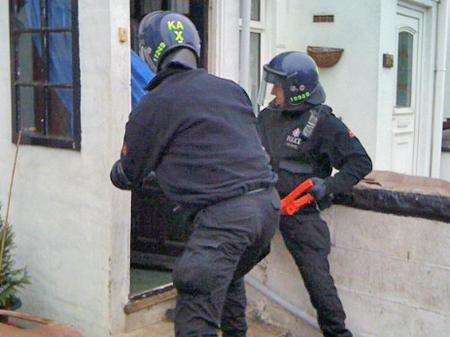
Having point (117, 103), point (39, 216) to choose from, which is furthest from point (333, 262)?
point (39, 216)

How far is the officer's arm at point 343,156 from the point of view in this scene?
3.92 m

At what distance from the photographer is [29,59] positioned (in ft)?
16.1

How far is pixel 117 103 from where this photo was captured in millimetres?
4320

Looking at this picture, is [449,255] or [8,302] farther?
[8,302]

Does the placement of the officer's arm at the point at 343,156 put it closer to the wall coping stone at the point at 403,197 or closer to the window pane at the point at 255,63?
the wall coping stone at the point at 403,197

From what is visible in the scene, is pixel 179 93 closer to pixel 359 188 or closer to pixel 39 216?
pixel 359 188

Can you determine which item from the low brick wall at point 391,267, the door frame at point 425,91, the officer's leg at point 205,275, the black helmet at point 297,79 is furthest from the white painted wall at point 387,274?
the door frame at point 425,91

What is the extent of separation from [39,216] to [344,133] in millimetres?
2266

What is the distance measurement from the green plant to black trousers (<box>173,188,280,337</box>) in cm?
194

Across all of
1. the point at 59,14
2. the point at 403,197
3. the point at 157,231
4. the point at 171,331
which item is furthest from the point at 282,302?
the point at 59,14

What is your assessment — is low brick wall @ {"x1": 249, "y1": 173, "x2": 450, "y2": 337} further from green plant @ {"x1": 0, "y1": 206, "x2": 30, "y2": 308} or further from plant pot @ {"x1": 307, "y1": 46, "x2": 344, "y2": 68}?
plant pot @ {"x1": 307, "y1": 46, "x2": 344, "y2": 68}

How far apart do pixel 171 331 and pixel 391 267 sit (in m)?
1.52

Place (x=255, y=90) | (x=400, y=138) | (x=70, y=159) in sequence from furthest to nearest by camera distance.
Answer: (x=400, y=138) → (x=255, y=90) → (x=70, y=159)

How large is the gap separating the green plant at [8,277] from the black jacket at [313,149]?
190 cm
